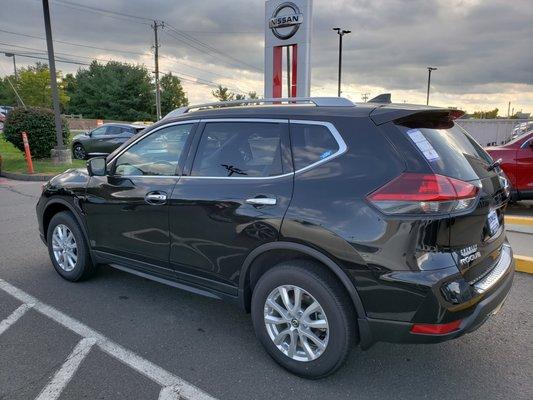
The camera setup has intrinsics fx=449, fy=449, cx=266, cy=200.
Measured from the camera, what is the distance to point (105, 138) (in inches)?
703

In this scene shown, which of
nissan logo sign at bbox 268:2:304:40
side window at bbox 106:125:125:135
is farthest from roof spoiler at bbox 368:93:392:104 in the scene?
side window at bbox 106:125:125:135

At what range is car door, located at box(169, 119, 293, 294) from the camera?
2.97 meters

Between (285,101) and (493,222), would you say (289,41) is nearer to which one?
(285,101)

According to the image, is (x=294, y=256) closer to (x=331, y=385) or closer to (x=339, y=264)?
(x=339, y=264)

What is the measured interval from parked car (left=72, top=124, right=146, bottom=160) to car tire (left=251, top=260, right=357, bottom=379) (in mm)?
15793

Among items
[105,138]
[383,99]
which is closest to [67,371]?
[383,99]

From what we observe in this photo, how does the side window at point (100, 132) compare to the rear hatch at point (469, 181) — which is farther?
the side window at point (100, 132)

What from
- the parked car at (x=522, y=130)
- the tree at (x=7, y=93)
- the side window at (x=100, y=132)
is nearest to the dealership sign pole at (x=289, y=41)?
the parked car at (x=522, y=130)

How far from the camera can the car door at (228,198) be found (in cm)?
297

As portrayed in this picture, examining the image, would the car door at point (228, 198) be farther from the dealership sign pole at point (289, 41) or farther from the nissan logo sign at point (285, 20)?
the nissan logo sign at point (285, 20)

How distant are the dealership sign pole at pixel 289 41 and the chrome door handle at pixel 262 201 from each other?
923 cm

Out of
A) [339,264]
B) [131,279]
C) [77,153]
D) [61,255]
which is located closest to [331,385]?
[339,264]

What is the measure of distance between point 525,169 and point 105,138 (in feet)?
49.0

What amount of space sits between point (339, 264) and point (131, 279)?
2870 millimetres
